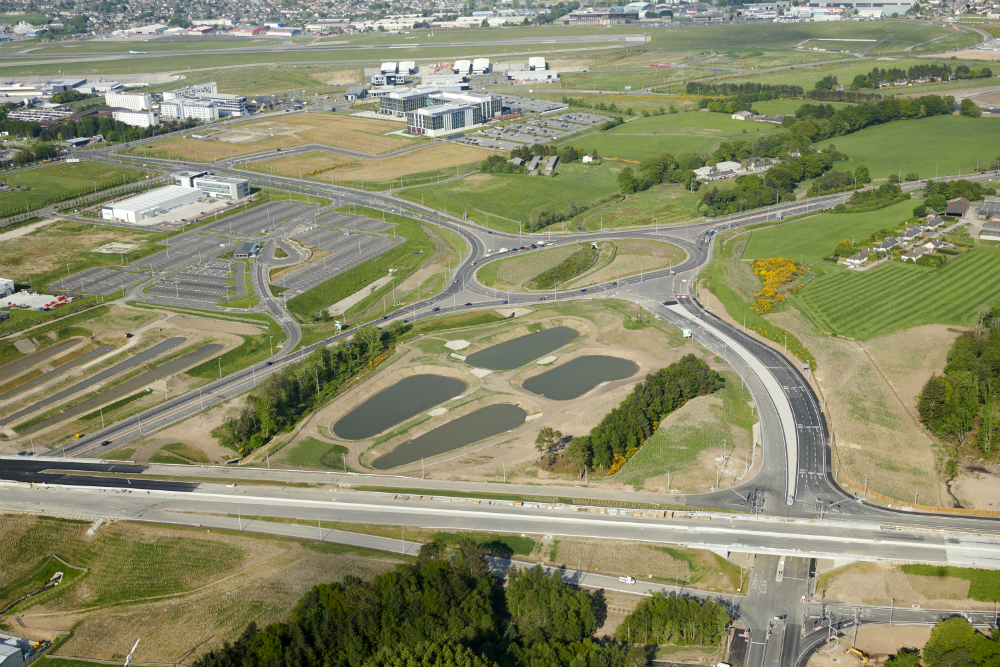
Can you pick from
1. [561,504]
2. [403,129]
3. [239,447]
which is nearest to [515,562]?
[561,504]

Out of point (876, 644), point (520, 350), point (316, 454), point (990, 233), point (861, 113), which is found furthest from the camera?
point (861, 113)

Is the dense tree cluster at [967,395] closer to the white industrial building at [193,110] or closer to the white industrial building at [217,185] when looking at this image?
the white industrial building at [217,185]

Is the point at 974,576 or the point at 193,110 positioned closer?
the point at 974,576

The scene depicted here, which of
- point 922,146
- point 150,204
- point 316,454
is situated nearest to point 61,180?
point 150,204

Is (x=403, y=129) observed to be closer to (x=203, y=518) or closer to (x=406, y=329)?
(x=406, y=329)

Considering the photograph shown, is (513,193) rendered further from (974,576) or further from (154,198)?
(974,576)

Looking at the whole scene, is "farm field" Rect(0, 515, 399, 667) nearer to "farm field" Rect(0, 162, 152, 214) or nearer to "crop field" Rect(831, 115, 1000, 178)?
"farm field" Rect(0, 162, 152, 214)

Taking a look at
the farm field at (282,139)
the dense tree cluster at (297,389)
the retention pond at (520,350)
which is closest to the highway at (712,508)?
the dense tree cluster at (297,389)
